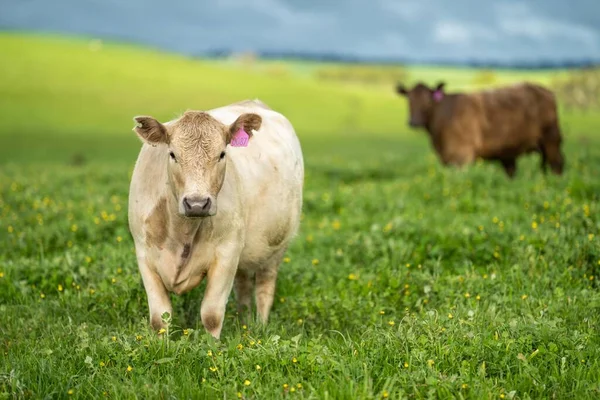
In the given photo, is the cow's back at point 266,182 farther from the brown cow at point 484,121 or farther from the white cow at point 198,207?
the brown cow at point 484,121

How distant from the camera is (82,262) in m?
7.96

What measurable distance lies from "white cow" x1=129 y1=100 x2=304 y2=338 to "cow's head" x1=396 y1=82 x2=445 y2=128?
1044 cm

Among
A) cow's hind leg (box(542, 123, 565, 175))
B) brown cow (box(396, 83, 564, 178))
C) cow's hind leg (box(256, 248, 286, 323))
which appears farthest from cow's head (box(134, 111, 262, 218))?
cow's hind leg (box(542, 123, 565, 175))

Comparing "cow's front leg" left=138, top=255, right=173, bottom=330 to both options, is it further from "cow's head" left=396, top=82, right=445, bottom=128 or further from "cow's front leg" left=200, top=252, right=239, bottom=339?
"cow's head" left=396, top=82, right=445, bottom=128


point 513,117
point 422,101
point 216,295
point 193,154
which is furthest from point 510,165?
point 193,154

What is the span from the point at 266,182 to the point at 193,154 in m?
1.61

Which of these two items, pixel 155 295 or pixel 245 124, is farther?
pixel 245 124

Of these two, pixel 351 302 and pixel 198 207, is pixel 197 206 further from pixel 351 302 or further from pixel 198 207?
pixel 351 302

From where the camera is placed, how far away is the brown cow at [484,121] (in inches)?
654

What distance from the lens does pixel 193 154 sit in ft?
18.4

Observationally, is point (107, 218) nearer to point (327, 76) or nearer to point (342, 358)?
point (342, 358)

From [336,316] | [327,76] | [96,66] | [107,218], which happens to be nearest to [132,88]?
[96,66]

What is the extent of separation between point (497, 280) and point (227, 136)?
128 inches

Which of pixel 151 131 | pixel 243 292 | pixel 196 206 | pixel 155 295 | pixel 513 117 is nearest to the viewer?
pixel 196 206
